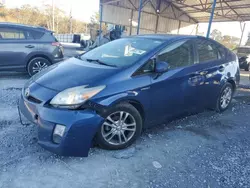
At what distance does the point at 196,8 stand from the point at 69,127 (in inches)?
753

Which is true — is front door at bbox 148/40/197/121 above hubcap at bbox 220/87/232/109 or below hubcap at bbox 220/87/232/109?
above

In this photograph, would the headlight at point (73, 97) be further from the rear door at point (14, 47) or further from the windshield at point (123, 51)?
the rear door at point (14, 47)

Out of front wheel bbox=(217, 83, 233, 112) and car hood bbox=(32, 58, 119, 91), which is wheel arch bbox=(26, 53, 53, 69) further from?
front wheel bbox=(217, 83, 233, 112)

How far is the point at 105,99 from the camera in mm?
2629

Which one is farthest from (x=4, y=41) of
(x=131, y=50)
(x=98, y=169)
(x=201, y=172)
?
(x=201, y=172)

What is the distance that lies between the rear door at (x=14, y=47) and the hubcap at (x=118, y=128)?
182 inches

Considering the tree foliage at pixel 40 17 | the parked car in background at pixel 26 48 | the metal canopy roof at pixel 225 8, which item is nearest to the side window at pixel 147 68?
the parked car in background at pixel 26 48

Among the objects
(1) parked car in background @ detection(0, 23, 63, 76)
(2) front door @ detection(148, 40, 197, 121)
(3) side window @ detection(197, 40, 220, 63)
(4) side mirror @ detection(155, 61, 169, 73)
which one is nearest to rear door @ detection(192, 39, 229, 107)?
(3) side window @ detection(197, 40, 220, 63)

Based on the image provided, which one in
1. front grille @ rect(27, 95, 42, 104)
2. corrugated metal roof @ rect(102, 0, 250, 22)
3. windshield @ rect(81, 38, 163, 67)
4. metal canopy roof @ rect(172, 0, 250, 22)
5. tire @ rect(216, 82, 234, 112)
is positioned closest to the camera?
front grille @ rect(27, 95, 42, 104)

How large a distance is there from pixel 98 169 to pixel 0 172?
104cm

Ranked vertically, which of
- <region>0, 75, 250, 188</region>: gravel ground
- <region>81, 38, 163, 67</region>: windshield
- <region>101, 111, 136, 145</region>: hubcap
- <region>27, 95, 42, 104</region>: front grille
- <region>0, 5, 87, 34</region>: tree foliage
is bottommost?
<region>0, 75, 250, 188</region>: gravel ground

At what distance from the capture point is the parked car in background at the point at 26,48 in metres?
6.09

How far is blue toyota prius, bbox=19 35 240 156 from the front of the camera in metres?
2.50

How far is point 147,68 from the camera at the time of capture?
3.06m
